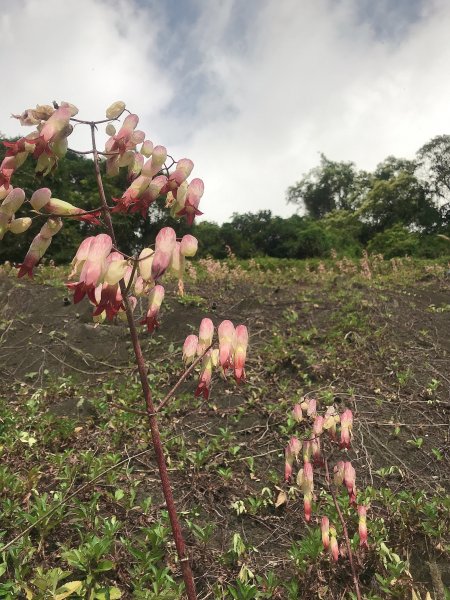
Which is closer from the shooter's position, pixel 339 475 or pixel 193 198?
pixel 193 198

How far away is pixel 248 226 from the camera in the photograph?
22141 mm

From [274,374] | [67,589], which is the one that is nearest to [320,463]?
[67,589]

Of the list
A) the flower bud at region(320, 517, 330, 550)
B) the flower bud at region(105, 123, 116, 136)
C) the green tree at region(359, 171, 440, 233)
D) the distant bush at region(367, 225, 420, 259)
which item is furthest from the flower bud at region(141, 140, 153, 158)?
the green tree at region(359, 171, 440, 233)

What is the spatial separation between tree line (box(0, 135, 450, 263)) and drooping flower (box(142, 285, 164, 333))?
869 centimetres

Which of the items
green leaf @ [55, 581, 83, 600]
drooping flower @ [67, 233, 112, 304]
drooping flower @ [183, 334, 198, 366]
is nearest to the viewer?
drooping flower @ [67, 233, 112, 304]

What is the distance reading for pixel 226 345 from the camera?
46.3 inches

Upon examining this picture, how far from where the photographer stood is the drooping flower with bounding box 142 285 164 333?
3.66 ft

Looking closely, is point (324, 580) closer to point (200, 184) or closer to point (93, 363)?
point (200, 184)

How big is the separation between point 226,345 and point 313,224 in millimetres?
22954

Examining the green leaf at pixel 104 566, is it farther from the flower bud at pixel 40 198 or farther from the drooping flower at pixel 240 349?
the flower bud at pixel 40 198

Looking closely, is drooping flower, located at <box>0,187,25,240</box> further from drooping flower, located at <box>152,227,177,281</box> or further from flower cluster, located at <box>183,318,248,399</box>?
flower cluster, located at <box>183,318,248,399</box>

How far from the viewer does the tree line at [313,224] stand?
607 inches

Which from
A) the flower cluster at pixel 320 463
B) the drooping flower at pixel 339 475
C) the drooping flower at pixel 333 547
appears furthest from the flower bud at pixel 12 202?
the drooping flower at pixel 333 547

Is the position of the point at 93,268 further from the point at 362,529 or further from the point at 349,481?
the point at 362,529
